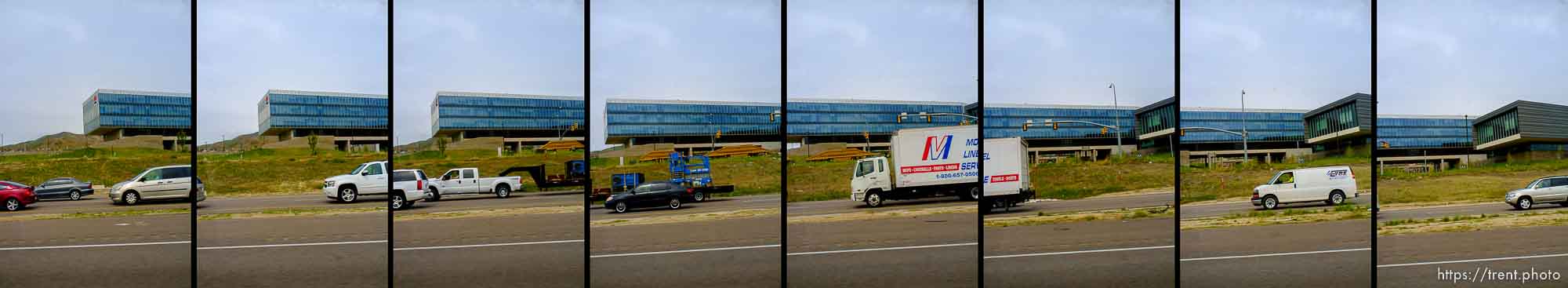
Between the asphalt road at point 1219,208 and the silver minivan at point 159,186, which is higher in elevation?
the silver minivan at point 159,186

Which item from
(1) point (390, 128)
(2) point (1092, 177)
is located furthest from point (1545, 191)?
(1) point (390, 128)

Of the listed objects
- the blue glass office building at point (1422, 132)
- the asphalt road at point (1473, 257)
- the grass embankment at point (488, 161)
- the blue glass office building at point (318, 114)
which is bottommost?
the asphalt road at point (1473, 257)

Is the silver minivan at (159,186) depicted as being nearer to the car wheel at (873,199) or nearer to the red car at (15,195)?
the red car at (15,195)

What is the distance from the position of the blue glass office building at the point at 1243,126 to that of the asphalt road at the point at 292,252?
15.6 ft

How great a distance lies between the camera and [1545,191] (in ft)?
17.0

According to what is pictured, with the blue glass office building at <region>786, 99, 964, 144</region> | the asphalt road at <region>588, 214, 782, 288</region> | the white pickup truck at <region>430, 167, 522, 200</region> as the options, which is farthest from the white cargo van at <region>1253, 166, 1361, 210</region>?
the white pickup truck at <region>430, 167, 522, 200</region>

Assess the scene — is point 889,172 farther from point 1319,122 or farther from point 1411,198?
point 1411,198

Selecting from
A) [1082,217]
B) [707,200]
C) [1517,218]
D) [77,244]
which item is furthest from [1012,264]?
[77,244]

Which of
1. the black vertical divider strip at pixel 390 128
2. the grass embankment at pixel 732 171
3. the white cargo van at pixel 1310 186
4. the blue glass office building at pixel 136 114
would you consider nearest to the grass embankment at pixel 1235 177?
the white cargo van at pixel 1310 186

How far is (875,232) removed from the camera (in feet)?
15.5

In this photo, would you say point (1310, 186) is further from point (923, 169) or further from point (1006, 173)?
point (923, 169)

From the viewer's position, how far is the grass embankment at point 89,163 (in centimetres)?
418

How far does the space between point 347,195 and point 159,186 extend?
982 millimetres

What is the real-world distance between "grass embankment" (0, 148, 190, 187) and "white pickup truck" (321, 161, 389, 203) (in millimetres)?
758
